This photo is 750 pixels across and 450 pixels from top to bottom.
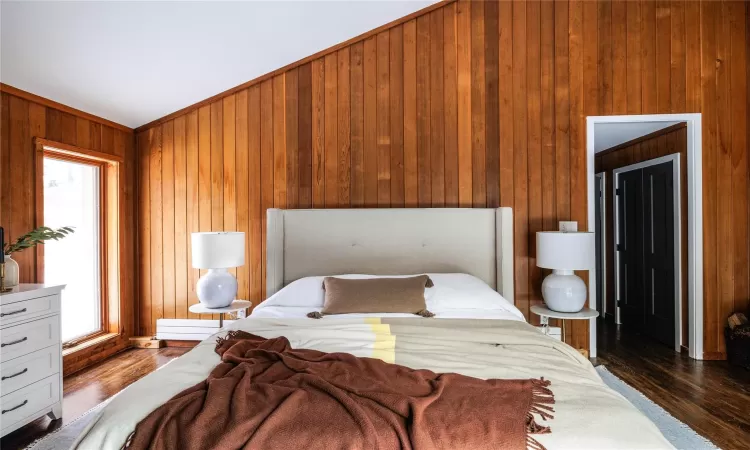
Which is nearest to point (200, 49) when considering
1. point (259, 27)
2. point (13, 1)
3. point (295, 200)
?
point (259, 27)

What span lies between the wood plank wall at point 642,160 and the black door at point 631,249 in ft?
0.46

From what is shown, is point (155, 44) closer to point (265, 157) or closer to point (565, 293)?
point (265, 157)

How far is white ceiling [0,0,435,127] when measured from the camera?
7.88 feet

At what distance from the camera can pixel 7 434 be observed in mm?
2160

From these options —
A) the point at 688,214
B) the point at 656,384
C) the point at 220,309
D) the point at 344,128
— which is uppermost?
the point at 344,128

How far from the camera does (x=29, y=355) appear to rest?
2254 millimetres

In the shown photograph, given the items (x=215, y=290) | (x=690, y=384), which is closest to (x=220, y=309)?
(x=215, y=290)

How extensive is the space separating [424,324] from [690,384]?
81.1 inches

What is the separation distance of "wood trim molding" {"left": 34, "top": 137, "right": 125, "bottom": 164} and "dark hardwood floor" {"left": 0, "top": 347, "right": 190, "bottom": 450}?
5.38 ft

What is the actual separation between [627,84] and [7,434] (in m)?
4.64

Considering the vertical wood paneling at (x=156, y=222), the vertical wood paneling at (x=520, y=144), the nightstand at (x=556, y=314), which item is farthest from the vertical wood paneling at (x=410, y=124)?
the vertical wood paneling at (x=156, y=222)

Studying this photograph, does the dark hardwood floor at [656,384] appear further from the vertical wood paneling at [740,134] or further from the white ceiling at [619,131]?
the white ceiling at [619,131]

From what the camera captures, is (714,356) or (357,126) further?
(357,126)

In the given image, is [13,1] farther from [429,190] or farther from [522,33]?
[522,33]
